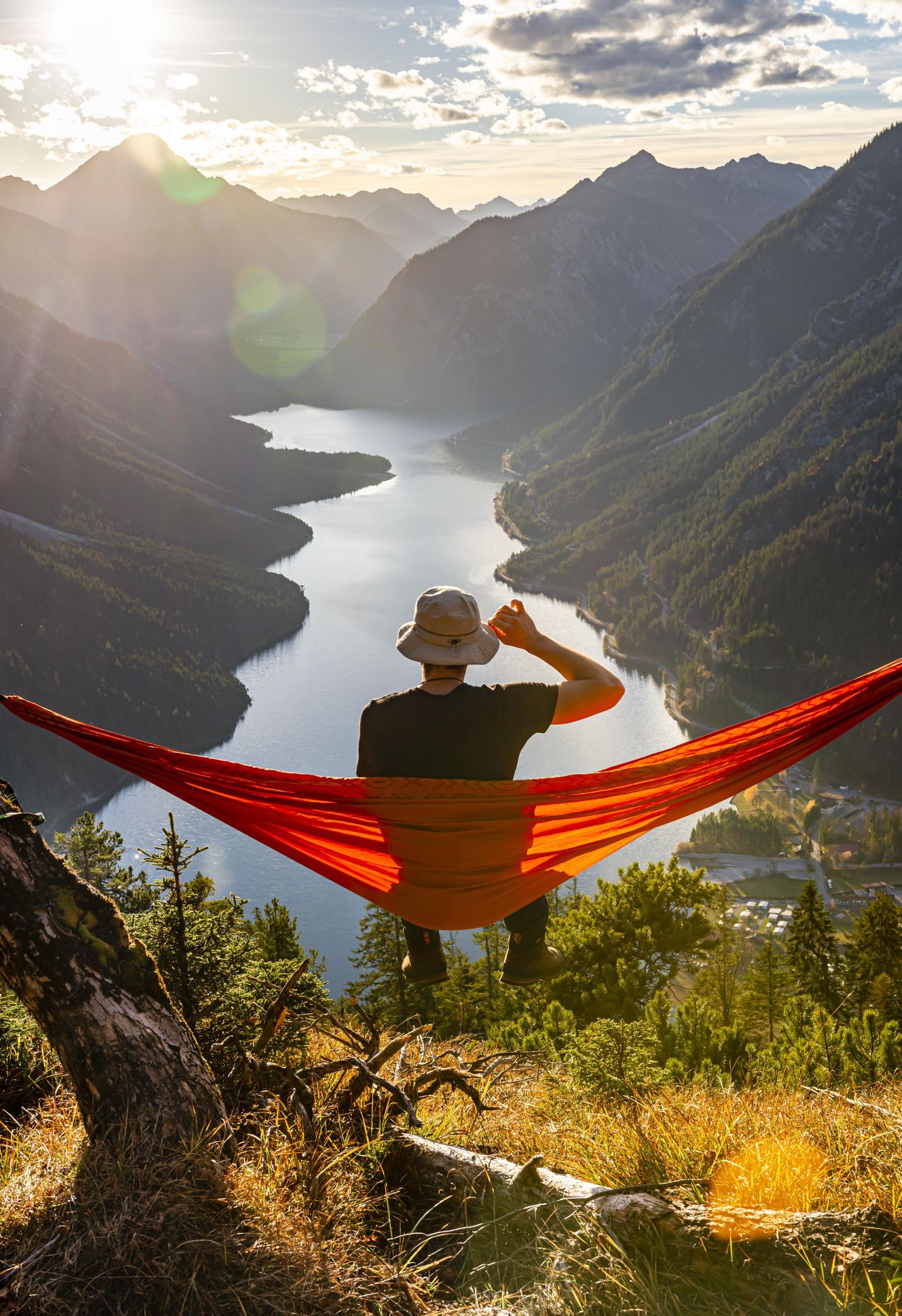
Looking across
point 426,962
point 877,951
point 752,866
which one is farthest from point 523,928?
point 752,866

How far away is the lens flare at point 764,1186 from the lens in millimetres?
3283

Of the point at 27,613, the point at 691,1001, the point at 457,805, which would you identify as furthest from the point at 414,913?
the point at 27,613

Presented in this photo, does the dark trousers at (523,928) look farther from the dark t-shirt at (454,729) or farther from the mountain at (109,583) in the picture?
the mountain at (109,583)

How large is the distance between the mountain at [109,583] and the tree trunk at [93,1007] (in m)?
93.4

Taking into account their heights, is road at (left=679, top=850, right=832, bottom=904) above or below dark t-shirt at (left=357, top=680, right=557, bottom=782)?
above

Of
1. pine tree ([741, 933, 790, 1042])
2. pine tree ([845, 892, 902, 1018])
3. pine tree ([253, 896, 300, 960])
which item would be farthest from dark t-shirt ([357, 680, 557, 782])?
pine tree ([845, 892, 902, 1018])

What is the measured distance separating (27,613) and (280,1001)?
395 feet

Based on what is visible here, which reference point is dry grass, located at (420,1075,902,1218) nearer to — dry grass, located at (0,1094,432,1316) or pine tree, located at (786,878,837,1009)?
dry grass, located at (0,1094,432,1316)

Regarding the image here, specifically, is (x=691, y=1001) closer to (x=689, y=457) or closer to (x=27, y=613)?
(x=27, y=613)

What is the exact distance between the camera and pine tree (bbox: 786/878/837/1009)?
26.9m

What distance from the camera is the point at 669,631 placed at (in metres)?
126

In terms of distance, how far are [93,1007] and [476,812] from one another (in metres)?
1.74

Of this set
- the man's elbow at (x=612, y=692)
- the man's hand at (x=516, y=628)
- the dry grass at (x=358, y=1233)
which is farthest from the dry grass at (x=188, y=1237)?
the man's hand at (x=516, y=628)

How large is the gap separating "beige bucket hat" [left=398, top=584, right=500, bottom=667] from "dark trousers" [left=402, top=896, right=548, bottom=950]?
1392mm
